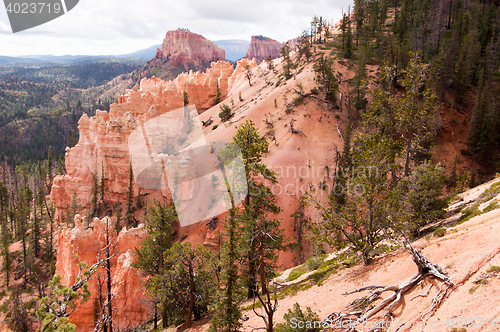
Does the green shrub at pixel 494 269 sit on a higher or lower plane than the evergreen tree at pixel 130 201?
higher

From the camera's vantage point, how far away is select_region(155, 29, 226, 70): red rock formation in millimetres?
188625

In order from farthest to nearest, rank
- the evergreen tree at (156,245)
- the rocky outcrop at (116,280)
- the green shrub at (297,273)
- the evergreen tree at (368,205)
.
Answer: the rocky outcrop at (116,280), the green shrub at (297,273), the evergreen tree at (156,245), the evergreen tree at (368,205)

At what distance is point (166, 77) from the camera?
576ft

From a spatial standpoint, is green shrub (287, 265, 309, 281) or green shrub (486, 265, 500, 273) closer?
green shrub (486, 265, 500, 273)

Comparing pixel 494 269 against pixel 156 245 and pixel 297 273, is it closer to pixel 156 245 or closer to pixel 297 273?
pixel 297 273

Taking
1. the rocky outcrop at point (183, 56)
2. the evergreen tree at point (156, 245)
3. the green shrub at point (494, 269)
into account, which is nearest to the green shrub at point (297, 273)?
the evergreen tree at point (156, 245)

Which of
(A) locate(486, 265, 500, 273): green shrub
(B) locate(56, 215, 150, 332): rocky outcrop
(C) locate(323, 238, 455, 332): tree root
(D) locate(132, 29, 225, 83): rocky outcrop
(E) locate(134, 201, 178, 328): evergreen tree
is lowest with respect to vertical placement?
(B) locate(56, 215, 150, 332): rocky outcrop

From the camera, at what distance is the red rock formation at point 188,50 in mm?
188625

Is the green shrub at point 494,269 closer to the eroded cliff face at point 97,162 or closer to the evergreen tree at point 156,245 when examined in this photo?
the evergreen tree at point 156,245

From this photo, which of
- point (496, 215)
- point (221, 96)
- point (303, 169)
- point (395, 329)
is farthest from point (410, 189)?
point (221, 96)

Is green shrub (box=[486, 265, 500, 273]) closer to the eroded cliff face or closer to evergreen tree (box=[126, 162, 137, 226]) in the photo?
evergreen tree (box=[126, 162, 137, 226])

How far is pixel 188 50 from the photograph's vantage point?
19150 centimetres

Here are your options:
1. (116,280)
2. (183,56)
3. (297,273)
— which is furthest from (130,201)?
(183,56)

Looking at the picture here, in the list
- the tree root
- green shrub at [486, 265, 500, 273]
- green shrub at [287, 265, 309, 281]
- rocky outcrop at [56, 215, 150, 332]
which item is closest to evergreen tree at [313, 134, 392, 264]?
the tree root
